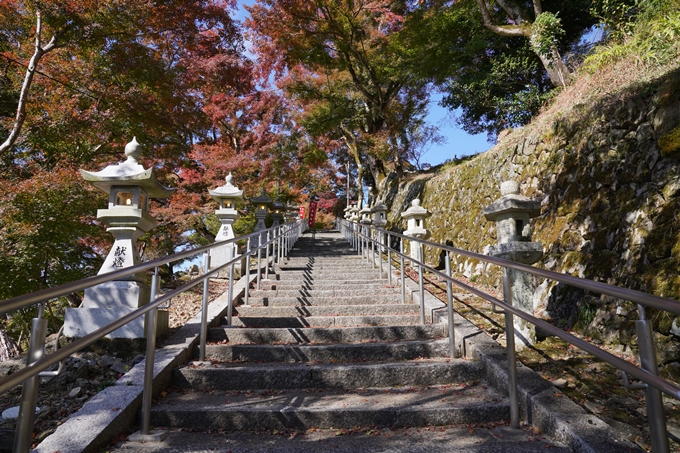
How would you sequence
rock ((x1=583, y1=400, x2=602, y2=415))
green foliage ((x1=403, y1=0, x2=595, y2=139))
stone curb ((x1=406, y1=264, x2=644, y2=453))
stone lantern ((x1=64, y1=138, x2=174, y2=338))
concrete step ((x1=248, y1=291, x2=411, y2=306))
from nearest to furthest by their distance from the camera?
1. stone curb ((x1=406, y1=264, x2=644, y2=453))
2. rock ((x1=583, y1=400, x2=602, y2=415))
3. stone lantern ((x1=64, y1=138, x2=174, y2=338))
4. concrete step ((x1=248, y1=291, x2=411, y2=306))
5. green foliage ((x1=403, y1=0, x2=595, y2=139))

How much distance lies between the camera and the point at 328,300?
5305 mm

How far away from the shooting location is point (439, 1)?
11.2 meters

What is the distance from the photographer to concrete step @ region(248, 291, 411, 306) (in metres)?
5.25

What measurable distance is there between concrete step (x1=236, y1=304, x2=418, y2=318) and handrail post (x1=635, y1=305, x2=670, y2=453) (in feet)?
11.3

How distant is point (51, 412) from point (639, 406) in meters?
4.15

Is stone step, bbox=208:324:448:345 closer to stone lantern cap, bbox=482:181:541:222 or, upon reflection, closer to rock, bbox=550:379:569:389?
rock, bbox=550:379:569:389

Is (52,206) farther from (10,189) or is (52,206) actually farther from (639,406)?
(639,406)

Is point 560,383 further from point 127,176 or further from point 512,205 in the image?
point 127,176

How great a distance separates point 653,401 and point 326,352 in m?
2.52

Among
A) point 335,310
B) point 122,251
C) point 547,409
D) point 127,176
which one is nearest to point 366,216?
point 335,310

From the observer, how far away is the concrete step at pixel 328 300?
5246mm

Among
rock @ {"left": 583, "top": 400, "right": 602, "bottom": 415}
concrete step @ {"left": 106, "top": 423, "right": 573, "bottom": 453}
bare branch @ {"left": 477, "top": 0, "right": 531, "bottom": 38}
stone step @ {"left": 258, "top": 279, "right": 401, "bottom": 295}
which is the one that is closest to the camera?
concrete step @ {"left": 106, "top": 423, "right": 573, "bottom": 453}

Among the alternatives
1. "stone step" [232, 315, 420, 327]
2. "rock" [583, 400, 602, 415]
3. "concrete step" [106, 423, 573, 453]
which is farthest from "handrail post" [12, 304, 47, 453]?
"rock" [583, 400, 602, 415]

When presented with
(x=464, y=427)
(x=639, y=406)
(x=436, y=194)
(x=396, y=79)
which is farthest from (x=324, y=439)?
(x=396, y=79)
